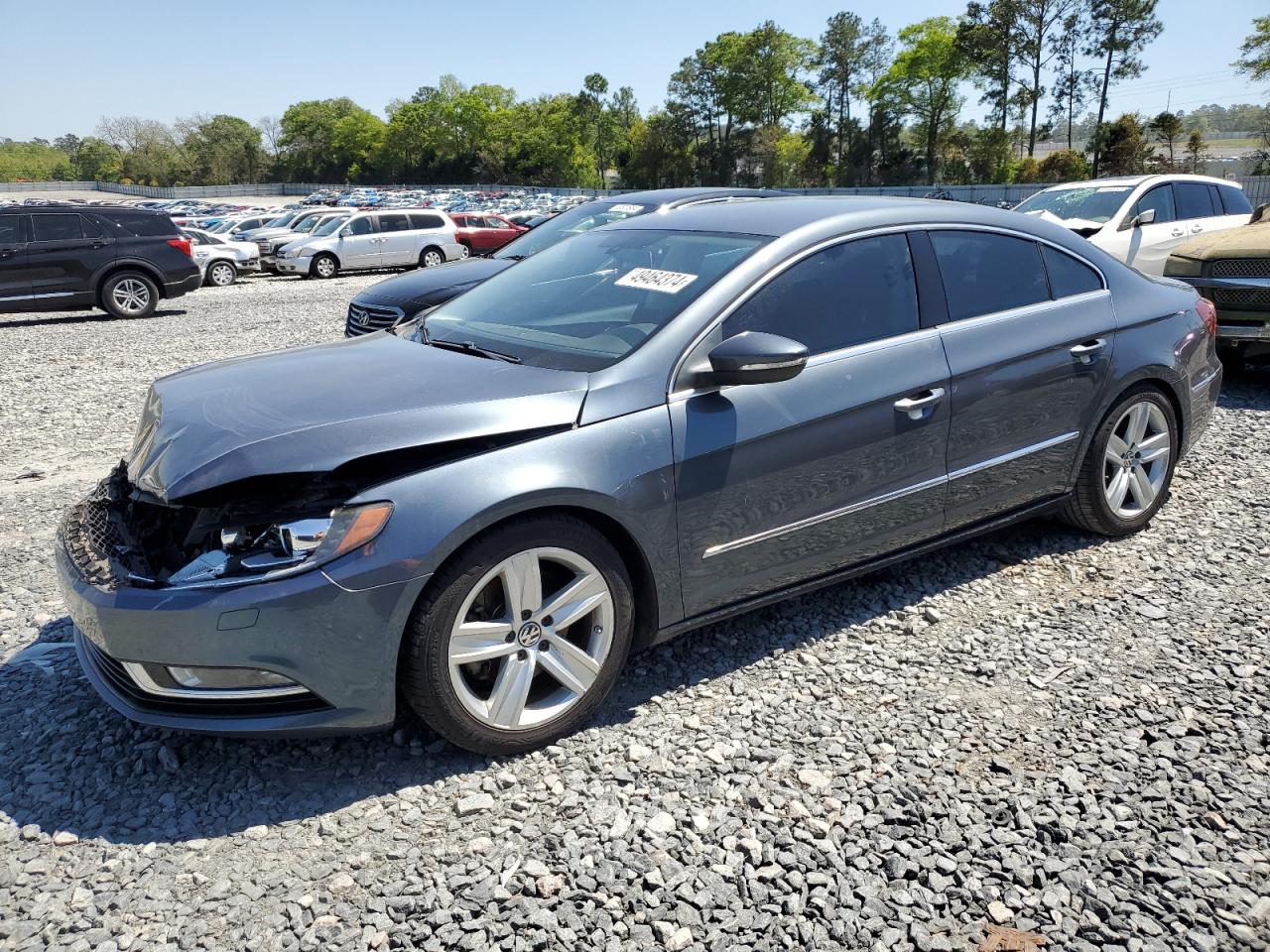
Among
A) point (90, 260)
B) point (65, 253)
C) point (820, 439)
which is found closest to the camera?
point (820, 439)

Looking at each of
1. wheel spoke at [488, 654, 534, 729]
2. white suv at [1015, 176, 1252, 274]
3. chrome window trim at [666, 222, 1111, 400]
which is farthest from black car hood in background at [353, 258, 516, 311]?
white suv at [1015, 176, 1252, 274]

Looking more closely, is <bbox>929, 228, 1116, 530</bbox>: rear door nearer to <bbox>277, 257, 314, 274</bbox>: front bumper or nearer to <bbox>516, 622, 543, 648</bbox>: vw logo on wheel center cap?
<bbox>516, 622, 543, 648</bbox>: vw logo on wheel center cap

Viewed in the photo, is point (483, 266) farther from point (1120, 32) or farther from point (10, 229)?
point (1120, 32)

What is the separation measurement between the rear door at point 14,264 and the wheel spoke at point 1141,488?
1518 centimetres

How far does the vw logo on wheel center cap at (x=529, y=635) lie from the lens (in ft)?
9.23

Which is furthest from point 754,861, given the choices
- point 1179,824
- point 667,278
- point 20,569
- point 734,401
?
point 20,569

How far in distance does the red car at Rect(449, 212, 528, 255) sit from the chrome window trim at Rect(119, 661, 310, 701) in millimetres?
23037

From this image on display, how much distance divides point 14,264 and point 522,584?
14.6 m

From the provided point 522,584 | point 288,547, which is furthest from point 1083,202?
point 288,547

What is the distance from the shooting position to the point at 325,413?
283cm

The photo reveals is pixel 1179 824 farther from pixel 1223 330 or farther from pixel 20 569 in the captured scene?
pixel 1223 330

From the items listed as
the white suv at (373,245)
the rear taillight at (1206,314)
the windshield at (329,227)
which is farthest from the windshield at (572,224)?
the windshield at (329,227)

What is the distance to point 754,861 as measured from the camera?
8.08 feet

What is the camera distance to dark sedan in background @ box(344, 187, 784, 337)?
26.8 ft
